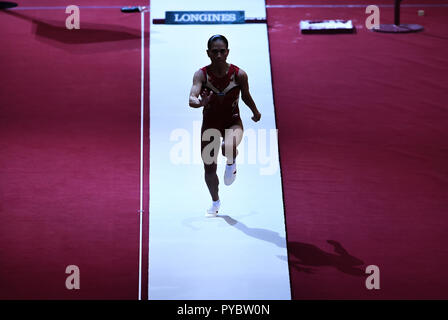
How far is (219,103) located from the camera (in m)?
6.72

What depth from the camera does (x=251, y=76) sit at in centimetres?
929

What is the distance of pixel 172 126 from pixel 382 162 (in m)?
2.07

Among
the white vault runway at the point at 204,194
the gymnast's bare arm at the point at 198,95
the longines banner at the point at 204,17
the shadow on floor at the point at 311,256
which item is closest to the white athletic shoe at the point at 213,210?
the white vault runway at the point at 204,194

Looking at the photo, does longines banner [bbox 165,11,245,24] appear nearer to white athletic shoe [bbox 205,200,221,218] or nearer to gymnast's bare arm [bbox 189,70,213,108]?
white athletic shoe [bbox 205,200,221,218]

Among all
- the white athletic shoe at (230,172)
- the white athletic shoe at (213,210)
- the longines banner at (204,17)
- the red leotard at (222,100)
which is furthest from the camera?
the longines banner at (204,17)

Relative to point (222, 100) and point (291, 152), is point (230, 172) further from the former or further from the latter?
point (291, 152)

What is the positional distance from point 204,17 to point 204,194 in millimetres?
3515

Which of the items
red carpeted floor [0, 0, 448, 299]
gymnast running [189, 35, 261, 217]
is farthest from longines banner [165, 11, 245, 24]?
gymnast running [189, 35, 261, 217]

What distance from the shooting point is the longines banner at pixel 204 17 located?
10.3m

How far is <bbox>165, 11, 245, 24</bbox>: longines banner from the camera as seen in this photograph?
10.3m

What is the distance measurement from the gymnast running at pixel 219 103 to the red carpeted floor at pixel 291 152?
77 cm

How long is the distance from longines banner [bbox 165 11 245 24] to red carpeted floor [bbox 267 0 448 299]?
486 mm

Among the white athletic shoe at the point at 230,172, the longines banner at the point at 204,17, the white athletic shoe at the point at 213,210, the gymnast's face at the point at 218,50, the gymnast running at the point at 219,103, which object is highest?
the longines banner at the point at 204,17

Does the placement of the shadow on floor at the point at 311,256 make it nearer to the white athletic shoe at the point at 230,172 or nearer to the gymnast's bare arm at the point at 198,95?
the white athletic shoe at the point at 230,172
